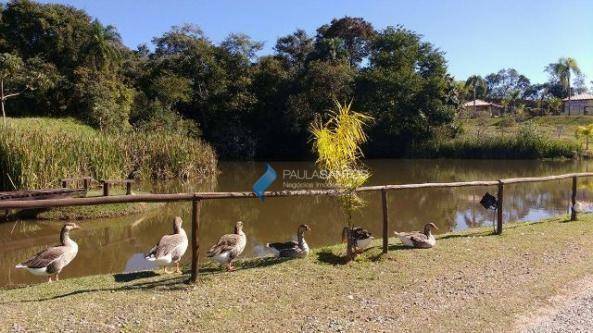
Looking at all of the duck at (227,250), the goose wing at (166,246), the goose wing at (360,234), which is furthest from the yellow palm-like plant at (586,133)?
the goose wing at (166,246)

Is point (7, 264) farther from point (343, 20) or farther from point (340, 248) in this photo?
point (343, 20)

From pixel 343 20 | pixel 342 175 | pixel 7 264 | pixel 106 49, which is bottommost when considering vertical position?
pixel 7 264

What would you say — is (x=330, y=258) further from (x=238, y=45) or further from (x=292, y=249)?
(x=238, y=45)

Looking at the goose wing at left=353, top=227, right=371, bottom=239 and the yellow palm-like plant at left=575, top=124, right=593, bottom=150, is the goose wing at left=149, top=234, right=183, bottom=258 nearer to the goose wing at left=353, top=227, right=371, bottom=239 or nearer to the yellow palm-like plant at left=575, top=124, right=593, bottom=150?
the goose wing at left=353, top=227, right=371, bottom=239

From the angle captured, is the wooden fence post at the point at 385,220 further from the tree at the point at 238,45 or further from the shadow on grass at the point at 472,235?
the tree at the point at 238,45

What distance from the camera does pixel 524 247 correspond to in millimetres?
8766

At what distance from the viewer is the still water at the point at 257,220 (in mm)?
10367

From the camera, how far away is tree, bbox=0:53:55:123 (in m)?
25.0

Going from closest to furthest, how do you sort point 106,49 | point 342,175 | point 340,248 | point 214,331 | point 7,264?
point 214,331, point 342,175, point 340,248, point 7,264, point 106,49

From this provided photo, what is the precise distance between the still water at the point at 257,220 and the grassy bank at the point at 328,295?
2.88 m

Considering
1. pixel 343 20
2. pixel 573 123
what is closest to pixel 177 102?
pixel 343 20

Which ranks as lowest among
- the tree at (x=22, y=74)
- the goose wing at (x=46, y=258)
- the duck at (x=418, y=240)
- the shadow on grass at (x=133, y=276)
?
the shadow on grass at (x=133, y=276)

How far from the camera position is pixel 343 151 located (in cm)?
743

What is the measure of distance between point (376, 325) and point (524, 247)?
15.4 feet
